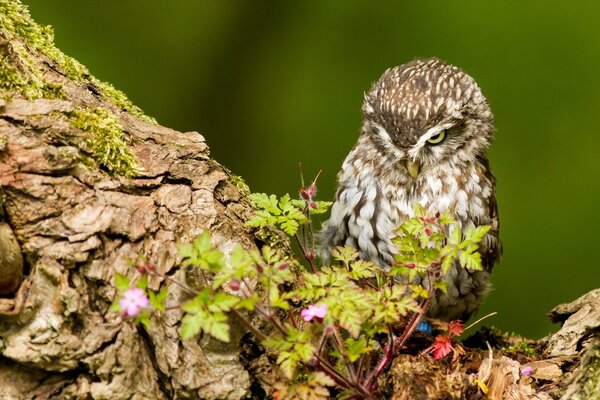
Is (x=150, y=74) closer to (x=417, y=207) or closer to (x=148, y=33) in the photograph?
(x=148, y=33)

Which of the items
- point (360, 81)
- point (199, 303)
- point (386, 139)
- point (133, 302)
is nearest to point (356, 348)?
point (199, 303)

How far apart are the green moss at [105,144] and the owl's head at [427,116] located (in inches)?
39.9

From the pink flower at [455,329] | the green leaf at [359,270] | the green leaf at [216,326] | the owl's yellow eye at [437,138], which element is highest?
the owl's yellow eye at [437,138]

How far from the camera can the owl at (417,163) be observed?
2768 mm

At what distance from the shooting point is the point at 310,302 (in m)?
2.08

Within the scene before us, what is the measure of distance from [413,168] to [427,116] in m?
0.19

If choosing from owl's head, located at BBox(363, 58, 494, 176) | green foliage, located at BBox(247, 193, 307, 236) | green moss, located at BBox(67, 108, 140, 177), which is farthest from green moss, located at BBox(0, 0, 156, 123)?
owl's head, located at BBox(363, 58, 494, 176)

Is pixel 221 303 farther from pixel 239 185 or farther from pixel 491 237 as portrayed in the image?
pixel 491 237

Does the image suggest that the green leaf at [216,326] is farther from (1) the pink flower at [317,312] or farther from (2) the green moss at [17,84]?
(2) the green moss at [17,84]

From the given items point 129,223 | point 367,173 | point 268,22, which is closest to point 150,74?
point 268,22

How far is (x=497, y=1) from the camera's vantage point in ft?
13.8

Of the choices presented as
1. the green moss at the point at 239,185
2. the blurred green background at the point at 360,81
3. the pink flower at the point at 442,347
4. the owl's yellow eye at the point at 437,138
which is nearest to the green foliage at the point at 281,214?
the green moss at the point at 239,185

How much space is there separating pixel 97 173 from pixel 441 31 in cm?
270

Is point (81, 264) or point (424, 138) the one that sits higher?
point (424, 138)
